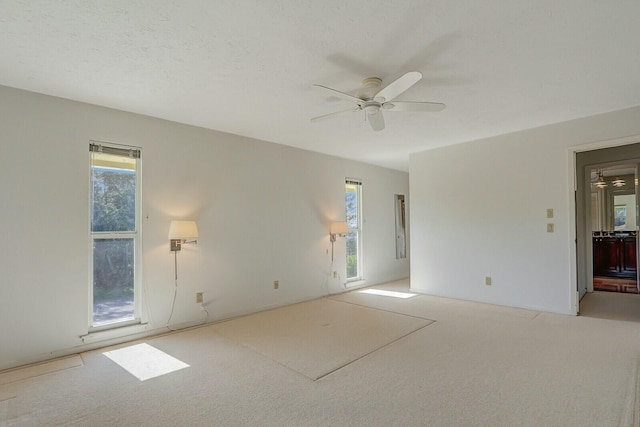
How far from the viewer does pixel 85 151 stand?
10.8 feet

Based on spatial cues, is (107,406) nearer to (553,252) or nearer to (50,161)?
→ (50,161)

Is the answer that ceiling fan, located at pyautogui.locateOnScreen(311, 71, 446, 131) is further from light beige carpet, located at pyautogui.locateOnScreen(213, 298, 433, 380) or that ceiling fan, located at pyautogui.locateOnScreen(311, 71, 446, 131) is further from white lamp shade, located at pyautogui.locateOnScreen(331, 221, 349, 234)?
white lamp shade, located at pyautogui.locateOnScreen(331, 221, 349, 234)

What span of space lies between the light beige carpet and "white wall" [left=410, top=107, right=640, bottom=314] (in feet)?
5.23

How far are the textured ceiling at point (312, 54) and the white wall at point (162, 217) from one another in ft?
1.20

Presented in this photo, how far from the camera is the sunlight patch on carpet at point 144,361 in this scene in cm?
273

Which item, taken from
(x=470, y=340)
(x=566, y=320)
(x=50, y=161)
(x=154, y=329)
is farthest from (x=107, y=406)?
(x=566, y=320)

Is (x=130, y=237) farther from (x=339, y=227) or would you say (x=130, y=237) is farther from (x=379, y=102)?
(x=339, y=227)

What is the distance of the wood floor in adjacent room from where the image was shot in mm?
→ 2064

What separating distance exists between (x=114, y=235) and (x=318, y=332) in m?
2.54

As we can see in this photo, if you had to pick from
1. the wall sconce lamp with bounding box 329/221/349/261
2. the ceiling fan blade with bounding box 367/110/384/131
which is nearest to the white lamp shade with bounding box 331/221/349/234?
the wall sconce lamp with bounding box 329/221/349/261

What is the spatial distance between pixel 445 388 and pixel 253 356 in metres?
1.71

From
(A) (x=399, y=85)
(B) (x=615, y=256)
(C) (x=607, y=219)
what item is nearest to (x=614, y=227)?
(C) (x=607, y=219)

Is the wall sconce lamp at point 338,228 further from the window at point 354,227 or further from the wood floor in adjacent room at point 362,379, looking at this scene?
the wood floor in adjacent room at point 362,379

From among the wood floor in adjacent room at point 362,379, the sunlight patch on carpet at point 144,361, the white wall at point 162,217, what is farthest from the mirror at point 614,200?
the sunlight patch on carpet at point 144,361
